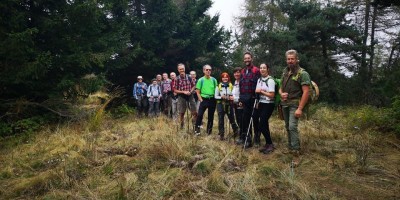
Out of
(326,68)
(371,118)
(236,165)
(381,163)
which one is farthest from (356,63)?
(236,165)

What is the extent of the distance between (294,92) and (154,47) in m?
11.9

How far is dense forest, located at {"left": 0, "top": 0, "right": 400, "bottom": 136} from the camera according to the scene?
7.80 metres

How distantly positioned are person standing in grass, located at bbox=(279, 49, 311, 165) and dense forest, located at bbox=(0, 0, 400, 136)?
2078 mm

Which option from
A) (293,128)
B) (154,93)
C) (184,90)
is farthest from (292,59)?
(154,93)

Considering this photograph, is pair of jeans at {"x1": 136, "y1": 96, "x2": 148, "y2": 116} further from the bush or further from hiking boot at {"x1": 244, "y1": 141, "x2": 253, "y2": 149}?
hiking boot at {"x1": 244, "y1": 141, "x2": 253, "y2": 149}

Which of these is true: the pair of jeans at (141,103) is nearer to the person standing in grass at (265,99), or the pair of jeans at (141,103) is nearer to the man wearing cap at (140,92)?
the man wearing cap at (140,92)

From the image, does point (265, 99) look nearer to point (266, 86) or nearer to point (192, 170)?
point (266, 86)

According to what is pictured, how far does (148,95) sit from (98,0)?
3.91m

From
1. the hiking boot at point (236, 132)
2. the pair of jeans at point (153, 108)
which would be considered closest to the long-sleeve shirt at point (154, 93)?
the pair of jeans at point (153, 108)

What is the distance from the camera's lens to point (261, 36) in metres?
16.2

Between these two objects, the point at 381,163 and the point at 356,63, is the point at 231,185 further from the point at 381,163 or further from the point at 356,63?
the point at 356,63

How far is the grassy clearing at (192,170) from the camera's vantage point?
366 cm

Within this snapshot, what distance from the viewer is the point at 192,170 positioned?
4500mm

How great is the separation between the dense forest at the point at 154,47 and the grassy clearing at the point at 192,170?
2.25m
